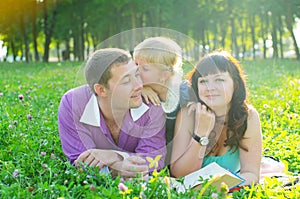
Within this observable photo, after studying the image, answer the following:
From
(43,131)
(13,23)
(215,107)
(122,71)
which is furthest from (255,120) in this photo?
(13,23)

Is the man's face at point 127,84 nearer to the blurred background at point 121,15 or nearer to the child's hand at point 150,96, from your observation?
the child's hand at point 150,96

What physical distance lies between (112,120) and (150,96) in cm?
42

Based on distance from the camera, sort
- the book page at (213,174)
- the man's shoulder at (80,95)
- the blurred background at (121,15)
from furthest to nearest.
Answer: the blurred background at (121,15) < the man's shoulder at (80,95) < the book page at (213,174)

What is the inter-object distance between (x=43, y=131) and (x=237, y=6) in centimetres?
3404

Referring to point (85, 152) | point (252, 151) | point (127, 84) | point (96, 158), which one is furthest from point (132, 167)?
point (252, 151)

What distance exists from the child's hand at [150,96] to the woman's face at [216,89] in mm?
354

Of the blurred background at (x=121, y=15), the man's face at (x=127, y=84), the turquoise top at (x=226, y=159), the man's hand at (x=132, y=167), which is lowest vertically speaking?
the turquoise top at (x=226, y=159)

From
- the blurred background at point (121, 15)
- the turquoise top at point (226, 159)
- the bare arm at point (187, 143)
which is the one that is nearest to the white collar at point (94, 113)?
the bare arm at point (187, 143)

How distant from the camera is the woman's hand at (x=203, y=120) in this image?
407 cm

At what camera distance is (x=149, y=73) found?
418 centimetres

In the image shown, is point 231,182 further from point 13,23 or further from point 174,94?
point 13,23

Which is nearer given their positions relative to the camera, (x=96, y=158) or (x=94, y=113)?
(x=96, y=158)

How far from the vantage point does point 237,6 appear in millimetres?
37812

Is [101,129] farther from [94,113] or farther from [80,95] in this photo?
[80,95]
